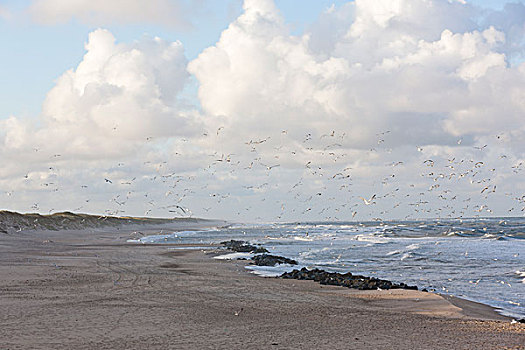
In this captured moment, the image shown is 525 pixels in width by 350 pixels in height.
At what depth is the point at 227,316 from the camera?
14531 millimetres

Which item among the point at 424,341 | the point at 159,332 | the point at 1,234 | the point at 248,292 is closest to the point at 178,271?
the point at 248,292

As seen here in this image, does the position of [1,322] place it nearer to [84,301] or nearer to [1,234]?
[84,301]

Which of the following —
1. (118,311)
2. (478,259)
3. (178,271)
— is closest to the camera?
(118,311)

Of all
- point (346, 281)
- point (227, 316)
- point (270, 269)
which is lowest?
point (270, 269)

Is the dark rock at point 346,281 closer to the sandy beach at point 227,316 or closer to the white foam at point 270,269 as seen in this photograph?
the sandy beach at point 227,316

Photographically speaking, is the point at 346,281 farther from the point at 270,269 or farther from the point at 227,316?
the point at 227,316

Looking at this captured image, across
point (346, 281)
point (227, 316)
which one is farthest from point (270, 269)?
point (227, 316)

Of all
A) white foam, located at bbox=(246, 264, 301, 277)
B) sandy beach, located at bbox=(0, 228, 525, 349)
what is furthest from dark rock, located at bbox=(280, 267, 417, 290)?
white foam, located at bbox=(246, 264, 301, 277)

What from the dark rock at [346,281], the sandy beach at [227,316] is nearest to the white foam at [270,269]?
the dark rock at [346,281]

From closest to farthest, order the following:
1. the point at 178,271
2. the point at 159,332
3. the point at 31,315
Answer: the point at 159,332 → the point at 31,315 → the point at 178,271

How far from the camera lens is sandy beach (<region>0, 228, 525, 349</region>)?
11641mm

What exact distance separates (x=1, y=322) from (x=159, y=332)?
156 inches

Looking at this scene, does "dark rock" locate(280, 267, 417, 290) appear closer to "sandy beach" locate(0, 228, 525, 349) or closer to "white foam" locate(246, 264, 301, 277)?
"sandy beach" locate(0, 228, 525, 349)

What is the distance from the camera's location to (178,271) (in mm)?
27000
